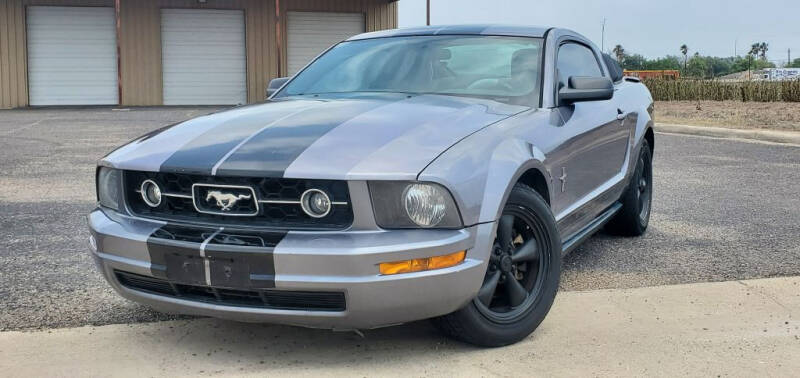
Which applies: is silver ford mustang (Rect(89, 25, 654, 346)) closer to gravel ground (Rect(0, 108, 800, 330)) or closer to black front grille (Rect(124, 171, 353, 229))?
black front grille (Rect(124, 171, 353, 229))

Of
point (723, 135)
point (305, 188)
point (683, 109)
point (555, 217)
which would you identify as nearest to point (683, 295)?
point (555, 217)

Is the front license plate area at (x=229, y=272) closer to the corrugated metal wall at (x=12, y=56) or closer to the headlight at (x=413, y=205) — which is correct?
the headlight at (x=413, y=205)

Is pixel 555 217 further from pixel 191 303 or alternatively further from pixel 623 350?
pixel 191 303

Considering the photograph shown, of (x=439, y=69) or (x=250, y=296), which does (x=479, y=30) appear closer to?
(x=439, y=69)

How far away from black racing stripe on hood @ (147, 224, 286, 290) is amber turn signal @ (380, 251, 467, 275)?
390 millimetres

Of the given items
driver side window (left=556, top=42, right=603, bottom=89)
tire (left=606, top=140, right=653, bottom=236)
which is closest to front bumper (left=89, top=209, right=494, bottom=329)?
driver side window (left=556, top=42, right=603, bottom=89)

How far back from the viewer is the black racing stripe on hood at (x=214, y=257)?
295 centimetres

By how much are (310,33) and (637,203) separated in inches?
889

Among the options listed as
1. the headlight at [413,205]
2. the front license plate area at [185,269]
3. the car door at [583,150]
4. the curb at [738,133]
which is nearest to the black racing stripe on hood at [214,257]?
the front license plate area at [185,269]

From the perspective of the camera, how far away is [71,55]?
24984 millimetres

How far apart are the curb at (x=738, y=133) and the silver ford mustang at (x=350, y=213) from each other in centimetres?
1034

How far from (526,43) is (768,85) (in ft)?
64.9

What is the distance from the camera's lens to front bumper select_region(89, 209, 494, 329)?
9.54 feet

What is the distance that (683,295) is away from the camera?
4289 mm
